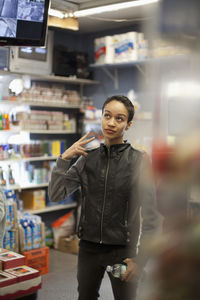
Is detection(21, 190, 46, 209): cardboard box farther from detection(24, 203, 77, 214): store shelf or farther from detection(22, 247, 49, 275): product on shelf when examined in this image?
detection(22, 247, 49, 275): product on shelf

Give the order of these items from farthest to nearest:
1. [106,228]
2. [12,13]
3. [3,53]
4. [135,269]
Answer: [3,53] → [12,13] → [106,228] → [135,269]

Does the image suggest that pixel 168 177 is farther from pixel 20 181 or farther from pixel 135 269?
pixel 20 181

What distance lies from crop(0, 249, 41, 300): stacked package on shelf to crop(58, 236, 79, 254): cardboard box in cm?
181

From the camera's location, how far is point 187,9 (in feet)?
1.90

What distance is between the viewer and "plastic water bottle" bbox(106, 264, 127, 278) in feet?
6.41

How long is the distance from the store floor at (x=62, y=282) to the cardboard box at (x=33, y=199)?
807mm

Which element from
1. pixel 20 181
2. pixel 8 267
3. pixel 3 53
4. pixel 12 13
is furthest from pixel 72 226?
pixel 12 13

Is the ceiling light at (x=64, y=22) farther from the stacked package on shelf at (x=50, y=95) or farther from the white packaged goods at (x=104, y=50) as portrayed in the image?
the stacked package on shelf at (x=50, y=95)

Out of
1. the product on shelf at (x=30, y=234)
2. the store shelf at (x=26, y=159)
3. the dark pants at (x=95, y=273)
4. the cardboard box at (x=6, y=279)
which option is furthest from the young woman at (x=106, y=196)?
A: the store shelf at (x=26, y=159)

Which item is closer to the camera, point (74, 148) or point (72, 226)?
point (74, 148)

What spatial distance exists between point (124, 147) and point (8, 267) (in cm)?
253

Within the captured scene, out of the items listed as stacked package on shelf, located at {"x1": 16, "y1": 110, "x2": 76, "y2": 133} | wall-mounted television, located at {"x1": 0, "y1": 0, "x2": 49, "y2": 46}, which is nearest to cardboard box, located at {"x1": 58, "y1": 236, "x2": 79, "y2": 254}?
stacked package on shelf, located at {"x1": 16, "y1": 110, "x2": 76, "y2": 133}

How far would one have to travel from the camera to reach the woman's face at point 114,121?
84.4 inches

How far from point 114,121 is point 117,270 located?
755 mm
